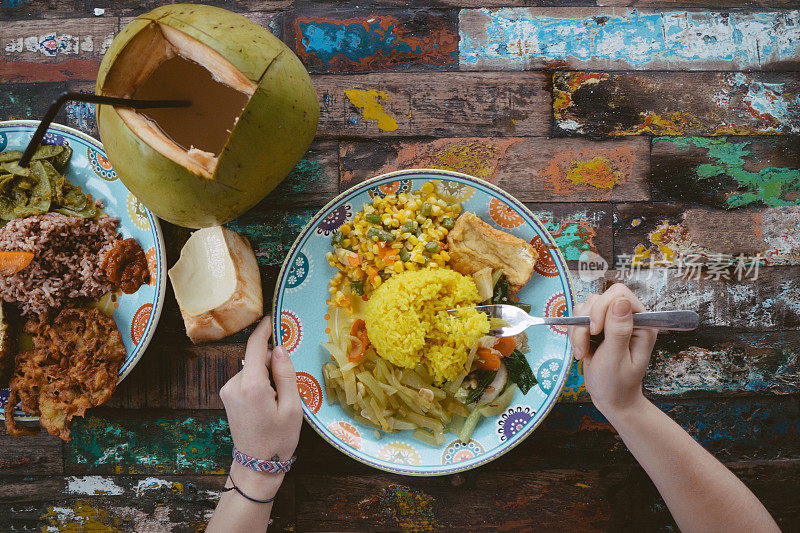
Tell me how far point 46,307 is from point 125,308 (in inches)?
10.8

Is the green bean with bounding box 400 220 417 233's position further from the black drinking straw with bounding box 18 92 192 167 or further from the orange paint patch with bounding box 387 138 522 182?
the black drinking straw with bounding box 18 92 192 167

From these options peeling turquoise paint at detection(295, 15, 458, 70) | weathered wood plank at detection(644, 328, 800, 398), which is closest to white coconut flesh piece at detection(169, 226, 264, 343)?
peeling turquoise paint at detection(295, 15, 458, 70)

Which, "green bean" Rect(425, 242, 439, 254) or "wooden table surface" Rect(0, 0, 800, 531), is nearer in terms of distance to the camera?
"green bean" Rect(425, 242, 439, 254)

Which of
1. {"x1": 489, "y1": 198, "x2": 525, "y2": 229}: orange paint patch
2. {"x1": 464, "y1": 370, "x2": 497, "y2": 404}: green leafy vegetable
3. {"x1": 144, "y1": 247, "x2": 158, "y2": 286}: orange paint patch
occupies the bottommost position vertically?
{"x1": 464, "y1": 370, "x2": 497, "y2": 404}: green leafy vegetable

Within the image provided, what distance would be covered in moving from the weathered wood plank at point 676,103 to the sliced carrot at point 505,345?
85 centimetres

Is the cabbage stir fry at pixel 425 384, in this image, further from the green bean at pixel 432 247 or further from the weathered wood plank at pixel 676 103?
the weathered wood plank at pixel 676 103

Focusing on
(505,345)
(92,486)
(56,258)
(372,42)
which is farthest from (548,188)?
(92,486)

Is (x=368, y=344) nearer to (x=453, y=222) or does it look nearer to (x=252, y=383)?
(x=252, y=383)

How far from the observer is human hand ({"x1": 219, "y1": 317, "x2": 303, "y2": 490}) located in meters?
1.58

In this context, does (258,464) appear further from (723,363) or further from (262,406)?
(723,363)

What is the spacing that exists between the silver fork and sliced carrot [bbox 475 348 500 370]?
0.09 meters

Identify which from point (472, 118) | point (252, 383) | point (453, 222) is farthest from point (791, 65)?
point (252, 383)

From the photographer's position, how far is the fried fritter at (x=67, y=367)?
173 cm

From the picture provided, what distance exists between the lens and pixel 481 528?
198 centimetres
